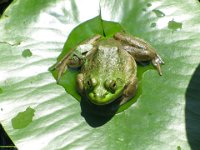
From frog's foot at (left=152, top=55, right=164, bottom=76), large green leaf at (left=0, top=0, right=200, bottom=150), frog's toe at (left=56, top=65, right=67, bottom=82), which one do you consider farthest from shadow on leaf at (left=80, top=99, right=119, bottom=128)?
frog's foot at (left=152, top=55, right=164, bottom=76)

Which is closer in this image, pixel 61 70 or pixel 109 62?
pixel 61 70

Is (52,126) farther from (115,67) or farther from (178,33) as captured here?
(178,33)

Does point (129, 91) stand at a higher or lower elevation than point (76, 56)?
lower

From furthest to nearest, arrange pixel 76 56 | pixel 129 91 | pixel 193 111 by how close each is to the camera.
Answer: pixel 76 56
pixel 129 91
pixel 193 111

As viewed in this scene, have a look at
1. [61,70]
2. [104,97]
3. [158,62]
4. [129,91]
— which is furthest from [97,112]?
[158,62]

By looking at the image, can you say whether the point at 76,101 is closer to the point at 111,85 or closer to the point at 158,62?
the point at 111,85

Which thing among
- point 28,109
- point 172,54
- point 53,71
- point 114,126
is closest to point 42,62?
point 53,71

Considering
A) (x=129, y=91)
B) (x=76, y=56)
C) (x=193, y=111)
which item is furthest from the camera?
(x=76, y=56)
